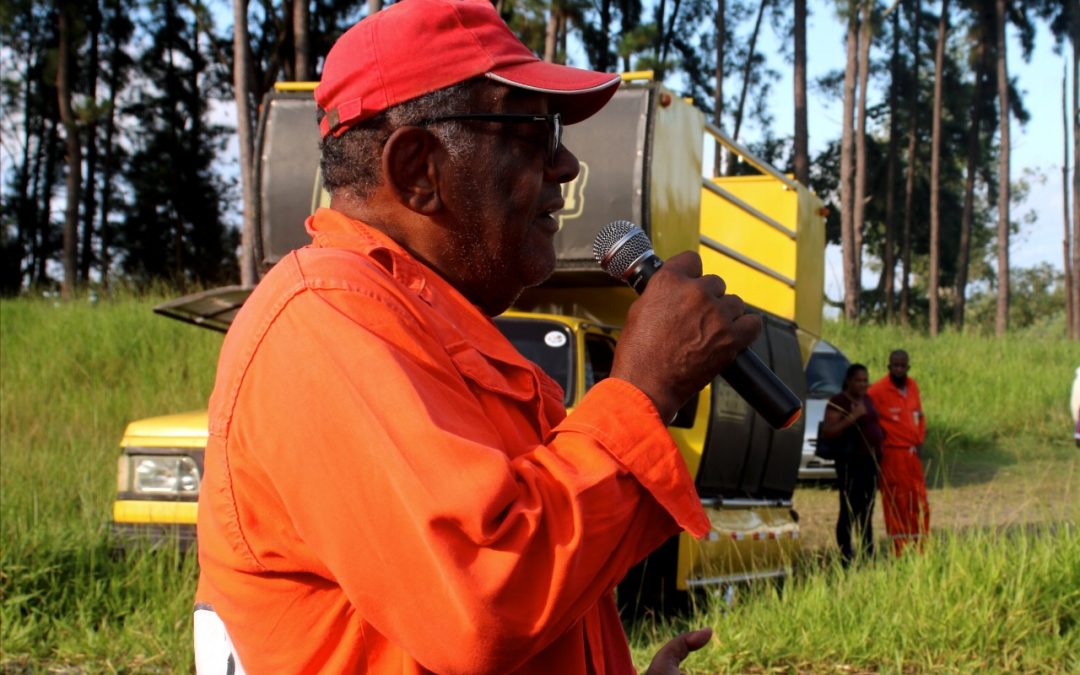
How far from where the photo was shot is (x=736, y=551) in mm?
6879

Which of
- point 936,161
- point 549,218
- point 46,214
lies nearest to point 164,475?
point 549,218

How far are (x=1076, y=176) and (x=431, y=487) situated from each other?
134 feet

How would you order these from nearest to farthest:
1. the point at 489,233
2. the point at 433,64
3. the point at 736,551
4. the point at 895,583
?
1. the point at 433,64
2. the point at 489,233
3. the point at 895,583
4. the point at 736,551

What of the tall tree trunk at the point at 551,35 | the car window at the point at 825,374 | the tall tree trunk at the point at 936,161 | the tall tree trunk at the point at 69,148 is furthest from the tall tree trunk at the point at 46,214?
the tall tree trunk at the point at 936,161

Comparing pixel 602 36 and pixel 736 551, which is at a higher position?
pixel 602 36

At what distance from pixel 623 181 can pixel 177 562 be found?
307 centimetres

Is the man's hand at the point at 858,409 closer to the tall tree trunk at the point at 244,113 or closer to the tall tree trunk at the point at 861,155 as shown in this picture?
the tall tree trunk at the point at 244,113

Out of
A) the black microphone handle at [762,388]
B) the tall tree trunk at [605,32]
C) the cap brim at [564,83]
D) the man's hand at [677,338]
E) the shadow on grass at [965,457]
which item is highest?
the tall tree trunk at [605,32]

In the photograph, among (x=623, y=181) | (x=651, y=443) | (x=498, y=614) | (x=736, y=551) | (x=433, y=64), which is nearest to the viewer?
(x=498, y=614)

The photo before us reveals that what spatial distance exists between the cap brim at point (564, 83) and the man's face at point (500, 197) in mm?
28

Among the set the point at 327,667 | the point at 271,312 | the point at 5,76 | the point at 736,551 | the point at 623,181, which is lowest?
the point at 736,551

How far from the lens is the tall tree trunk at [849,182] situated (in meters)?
26.3

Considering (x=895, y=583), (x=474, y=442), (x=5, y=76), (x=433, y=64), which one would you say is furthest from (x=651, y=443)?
(x=5, y=76)

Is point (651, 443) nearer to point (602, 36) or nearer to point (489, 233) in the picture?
point (489, 233)
